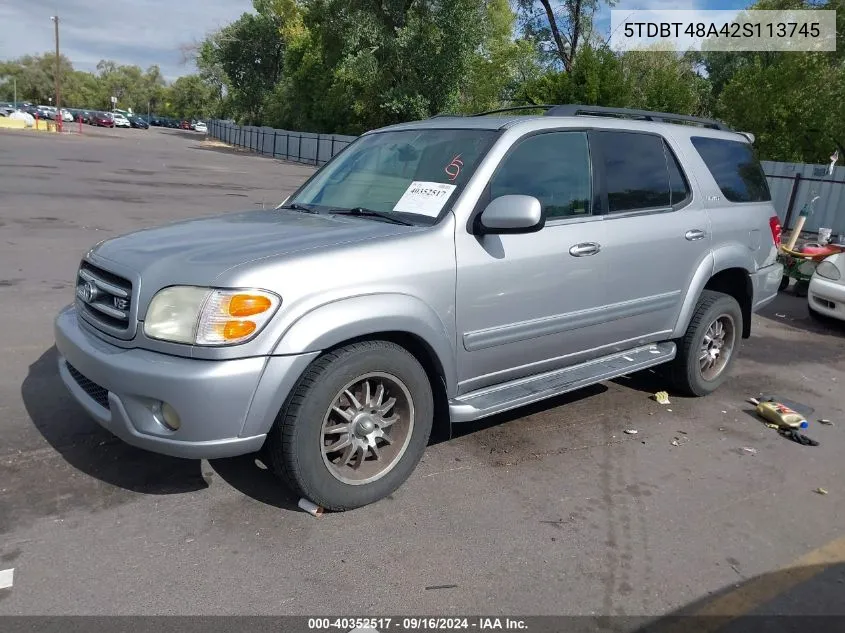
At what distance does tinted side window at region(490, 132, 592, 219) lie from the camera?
387cm

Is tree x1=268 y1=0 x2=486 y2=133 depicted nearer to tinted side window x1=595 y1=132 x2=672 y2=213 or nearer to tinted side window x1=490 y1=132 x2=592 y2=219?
tinted side window x1=595 y1=132 x2=672 y2=213

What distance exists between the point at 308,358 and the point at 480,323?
1.02 m

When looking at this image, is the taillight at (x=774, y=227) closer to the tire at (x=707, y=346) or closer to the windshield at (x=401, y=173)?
the tire at (x=707, y=346)

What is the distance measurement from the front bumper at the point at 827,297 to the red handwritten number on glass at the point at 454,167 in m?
5.77

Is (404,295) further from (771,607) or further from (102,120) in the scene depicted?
(102,120)

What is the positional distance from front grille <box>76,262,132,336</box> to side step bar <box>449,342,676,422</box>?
5.45ft

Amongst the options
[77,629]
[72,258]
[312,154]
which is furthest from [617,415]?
[312,154]

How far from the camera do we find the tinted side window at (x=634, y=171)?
4.40 meters

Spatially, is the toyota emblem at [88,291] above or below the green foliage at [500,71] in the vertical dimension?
below

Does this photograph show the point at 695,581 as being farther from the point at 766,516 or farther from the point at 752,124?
the point at 752,124

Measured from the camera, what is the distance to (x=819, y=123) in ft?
88.2

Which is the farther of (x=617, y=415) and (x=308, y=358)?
(x=617, y=415)

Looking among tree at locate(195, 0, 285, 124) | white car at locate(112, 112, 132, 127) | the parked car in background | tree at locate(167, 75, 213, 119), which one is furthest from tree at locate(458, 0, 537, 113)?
tree at locate(167, 75, 213, 119)

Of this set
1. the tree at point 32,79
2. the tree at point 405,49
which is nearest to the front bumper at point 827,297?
the tree at point 405,49
